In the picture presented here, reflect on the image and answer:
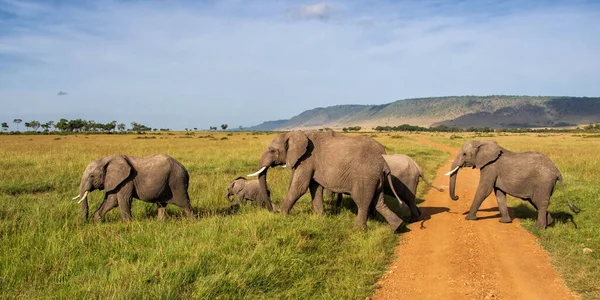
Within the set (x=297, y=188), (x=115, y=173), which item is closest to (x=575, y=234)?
(x=297, y=188)

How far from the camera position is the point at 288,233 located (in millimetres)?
6902

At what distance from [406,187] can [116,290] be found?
281 inches

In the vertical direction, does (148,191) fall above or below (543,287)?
above

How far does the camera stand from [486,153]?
9.77 metres

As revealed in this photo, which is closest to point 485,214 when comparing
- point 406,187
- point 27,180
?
point 406,187

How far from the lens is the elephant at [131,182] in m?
8.43

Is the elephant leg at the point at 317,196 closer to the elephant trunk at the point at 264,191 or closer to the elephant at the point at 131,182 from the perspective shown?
the elephant trunk at the point at 264,191

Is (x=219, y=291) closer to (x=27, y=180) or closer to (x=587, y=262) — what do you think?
(x=587, y=262)

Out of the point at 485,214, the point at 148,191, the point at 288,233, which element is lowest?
the point at 485,214

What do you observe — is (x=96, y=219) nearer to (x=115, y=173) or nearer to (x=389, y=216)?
(x=115, y=173)

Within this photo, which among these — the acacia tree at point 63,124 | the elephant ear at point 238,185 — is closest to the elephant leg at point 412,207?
the elephant ear at point 238,185

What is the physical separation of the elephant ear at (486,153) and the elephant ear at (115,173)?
821cm

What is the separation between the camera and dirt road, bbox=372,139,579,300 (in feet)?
18.5

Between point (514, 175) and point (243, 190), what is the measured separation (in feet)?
23.6
